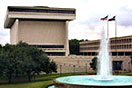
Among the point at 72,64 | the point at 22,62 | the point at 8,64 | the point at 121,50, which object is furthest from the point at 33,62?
the point at 121,50

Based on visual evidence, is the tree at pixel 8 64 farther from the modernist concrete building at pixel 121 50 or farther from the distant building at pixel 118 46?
the distant building at pixel 118 46

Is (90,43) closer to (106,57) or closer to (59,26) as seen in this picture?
(59,26)

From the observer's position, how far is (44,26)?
88125 mm

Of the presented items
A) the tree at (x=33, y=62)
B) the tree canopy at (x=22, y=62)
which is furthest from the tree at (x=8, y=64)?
the tree at (x=33, y=62)

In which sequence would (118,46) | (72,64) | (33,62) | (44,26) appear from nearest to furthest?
(33,62) → (72,64) → (118,46) → (44,26)

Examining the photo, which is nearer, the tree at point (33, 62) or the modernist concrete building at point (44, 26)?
the tree at point (33, 62)

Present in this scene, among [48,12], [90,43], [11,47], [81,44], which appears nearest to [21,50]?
[11,47]

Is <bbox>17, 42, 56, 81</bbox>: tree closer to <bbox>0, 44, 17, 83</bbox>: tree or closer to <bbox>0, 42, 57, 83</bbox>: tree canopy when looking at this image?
<bbox>0, 42, 57, 83</bbox>: tree canopy

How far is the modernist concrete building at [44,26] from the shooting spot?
82.8 m

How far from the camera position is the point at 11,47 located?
53.6 metres

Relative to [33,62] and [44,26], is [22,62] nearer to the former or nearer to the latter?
[33,62]

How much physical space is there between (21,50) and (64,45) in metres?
38.5

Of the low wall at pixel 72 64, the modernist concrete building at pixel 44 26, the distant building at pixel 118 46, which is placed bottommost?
the low wall at pixel 72 64

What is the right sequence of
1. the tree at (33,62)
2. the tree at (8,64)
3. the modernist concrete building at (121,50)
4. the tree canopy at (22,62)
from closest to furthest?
the tree at (8,64)
the tree canopy at (22,62)
the tree at (33,62)
the modernist concrete building at (121,50)
